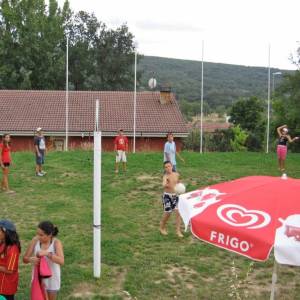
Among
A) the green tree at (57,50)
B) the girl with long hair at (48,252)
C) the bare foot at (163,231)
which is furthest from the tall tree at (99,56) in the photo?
the girl with long hair at (48,252)

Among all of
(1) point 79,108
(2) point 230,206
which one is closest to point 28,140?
(1) point 79,108

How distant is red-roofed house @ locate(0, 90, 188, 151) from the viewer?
29.2 metres

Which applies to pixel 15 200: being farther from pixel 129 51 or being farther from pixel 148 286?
pixel 129 51

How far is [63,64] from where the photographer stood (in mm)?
38562

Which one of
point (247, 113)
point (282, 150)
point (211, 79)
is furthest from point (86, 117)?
point (211, 79)

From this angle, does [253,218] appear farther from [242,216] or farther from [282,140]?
[282,140]

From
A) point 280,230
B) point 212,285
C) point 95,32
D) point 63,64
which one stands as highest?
point 95,32

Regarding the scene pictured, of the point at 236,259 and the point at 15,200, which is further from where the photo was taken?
the point at 15,200

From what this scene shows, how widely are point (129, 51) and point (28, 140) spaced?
1834 cm

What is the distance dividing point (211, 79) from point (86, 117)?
71.5m

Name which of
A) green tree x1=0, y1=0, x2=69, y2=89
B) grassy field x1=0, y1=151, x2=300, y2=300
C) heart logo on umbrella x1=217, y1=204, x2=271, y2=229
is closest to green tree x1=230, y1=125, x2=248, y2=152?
green tree x1=0, y1=0, x2=69, y2=89

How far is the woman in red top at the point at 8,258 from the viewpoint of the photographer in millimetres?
4859

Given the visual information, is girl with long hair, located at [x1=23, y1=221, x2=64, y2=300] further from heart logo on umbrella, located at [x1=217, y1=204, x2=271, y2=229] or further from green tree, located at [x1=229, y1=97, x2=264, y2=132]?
green tree, located at [x1=229, y1=97, x2=264, y2=132]

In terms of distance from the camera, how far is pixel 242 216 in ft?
13.4
